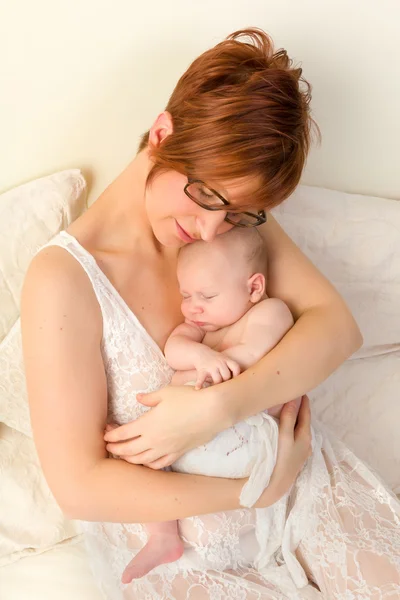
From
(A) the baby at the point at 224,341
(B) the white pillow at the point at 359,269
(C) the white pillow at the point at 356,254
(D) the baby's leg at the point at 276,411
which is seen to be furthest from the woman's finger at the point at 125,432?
(C) the white pillow at the point at 356,254

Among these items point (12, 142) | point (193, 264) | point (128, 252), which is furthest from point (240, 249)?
point (12, 142)

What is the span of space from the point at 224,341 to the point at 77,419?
0.44m

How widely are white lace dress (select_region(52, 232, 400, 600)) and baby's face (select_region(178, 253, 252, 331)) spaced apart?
0.15 meters

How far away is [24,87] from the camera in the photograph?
71.1 inches

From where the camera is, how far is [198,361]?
4.95 ft

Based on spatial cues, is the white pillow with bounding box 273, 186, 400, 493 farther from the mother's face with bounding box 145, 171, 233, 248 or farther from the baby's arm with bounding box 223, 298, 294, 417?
the mother's face with bounding box 145, 171, 233, 248

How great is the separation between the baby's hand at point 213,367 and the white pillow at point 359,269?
0.62 meters

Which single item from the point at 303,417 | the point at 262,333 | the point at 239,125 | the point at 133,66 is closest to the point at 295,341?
the point at 262,333

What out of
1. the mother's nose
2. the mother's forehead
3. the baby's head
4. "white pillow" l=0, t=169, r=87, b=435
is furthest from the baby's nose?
"white pillow" l=0, t=169, r=87, b=435

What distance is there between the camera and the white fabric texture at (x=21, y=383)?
1716mm

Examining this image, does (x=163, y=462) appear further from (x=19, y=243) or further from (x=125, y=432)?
(x=19, y=243)

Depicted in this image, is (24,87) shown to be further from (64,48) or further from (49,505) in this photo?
(49,505)

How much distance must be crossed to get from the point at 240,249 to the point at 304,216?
21.1 inches

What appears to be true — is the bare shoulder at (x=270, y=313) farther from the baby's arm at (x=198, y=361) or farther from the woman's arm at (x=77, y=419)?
the woman's arm at (x=77, y=419)
